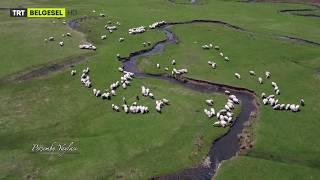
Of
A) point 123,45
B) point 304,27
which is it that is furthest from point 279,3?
point 123,45

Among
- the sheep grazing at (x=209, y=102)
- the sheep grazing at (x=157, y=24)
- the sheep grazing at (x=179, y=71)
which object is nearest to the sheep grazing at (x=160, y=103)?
the sheep grazing at (x=209, y=102)

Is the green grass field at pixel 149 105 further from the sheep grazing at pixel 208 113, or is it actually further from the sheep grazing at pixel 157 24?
the sheep grazing at pixel 157 24

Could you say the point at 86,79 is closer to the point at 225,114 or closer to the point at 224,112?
the point at 224,112

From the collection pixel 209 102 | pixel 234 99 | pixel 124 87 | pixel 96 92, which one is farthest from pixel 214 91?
pixel 96 92

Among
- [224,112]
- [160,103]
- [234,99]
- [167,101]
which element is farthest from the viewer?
[234,99]

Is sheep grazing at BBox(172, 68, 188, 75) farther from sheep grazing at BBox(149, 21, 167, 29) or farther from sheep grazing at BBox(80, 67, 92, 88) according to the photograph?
sheep grazing at BBox(149, 21, 167, 29)

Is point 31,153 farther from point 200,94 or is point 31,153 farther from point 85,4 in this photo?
point 85,4


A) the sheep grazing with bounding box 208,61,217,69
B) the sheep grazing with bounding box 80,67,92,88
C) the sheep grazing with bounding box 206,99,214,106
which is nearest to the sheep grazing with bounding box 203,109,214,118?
the sheep grazing with bounding box 206,99,214,106

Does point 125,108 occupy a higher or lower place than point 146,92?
lower
